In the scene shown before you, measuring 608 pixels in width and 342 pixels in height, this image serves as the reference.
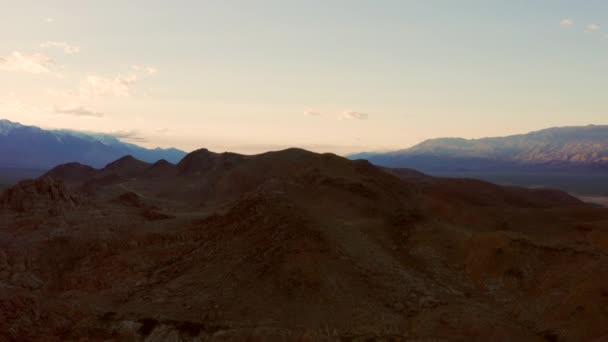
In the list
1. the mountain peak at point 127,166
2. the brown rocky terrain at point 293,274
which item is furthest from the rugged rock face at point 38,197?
the mountain peak at point 127,166

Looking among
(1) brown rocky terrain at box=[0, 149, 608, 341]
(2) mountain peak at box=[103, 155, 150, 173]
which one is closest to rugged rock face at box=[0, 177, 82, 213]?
(1) brown rocky terrain at box=[0, 149, 608, 341]

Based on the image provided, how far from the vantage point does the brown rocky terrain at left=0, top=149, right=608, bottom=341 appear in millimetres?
17594


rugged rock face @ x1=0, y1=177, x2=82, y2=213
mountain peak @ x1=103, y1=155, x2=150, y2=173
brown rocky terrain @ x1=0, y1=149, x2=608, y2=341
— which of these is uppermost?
mountain peak @ x1=103, y1=155, x2=150, y2=173

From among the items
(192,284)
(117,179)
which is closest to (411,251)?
(192,284)

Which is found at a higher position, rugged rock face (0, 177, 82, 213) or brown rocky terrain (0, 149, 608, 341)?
rugged rock face (0, 177, 82, 213)

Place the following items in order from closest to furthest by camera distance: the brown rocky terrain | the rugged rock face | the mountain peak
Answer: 1. the brown rocky terrain
2. the rugged rock face
3. the mountain peak

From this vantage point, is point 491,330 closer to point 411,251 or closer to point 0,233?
point 411,251

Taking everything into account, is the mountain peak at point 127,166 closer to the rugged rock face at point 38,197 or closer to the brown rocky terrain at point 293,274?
the rugged rock face at point 38,197

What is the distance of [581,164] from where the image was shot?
196 m

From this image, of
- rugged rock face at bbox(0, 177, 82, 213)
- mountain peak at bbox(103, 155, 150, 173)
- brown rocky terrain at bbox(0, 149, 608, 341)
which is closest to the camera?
brown rocky terrain at bbox(0, 149, 608, 341)

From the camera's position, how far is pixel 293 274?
65.6 feet

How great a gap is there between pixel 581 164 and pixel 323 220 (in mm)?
207199

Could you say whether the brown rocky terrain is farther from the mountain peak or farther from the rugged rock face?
the mountain peak

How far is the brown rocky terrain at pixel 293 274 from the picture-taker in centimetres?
1759
